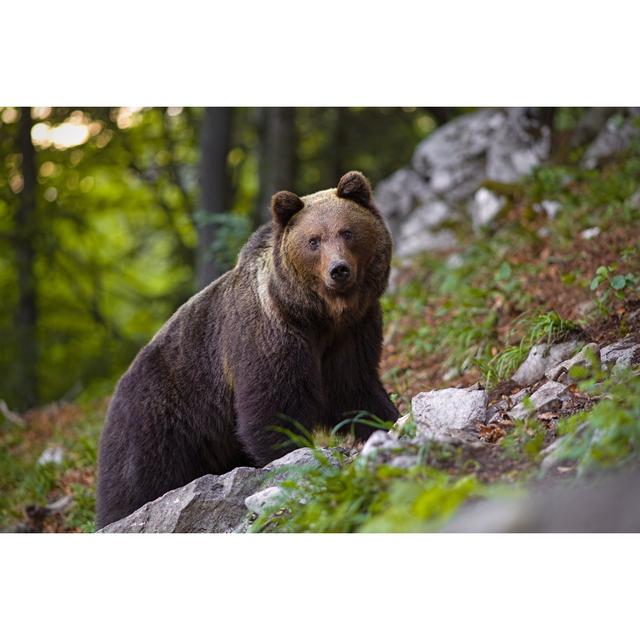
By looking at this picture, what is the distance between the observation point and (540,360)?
6.01 m

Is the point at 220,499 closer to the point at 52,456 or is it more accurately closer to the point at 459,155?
the point at 52,456

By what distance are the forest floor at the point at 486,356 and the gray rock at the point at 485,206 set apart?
0.32ft

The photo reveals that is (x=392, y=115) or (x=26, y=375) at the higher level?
(x=392, y=115)

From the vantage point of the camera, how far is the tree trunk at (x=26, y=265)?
13.0 m

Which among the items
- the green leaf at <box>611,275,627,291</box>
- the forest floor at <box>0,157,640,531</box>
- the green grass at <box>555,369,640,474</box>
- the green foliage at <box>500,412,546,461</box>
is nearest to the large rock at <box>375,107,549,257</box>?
the forest floor at <box>0,157,640,531</box>

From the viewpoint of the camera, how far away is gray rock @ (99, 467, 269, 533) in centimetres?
514

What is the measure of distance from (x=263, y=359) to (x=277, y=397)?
277mm

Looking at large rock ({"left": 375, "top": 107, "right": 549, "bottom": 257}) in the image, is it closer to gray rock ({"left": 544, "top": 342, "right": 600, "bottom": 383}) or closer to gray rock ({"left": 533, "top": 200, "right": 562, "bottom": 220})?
gray rock ({"left": 533, "top": 200, "right": 562, "bottom": 220})

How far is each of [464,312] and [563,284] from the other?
93cm

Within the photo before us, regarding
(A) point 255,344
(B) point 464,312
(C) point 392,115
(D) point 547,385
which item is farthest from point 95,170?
(D) point 547,385

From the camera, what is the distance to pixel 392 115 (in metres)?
14.6

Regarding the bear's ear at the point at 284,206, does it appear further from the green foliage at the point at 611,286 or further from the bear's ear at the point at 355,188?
the green foliage at the point at 611,286

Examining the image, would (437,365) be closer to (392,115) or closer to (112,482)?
(112,482)

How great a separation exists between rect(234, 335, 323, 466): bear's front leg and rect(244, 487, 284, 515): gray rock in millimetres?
641
